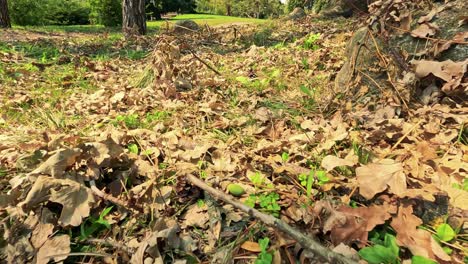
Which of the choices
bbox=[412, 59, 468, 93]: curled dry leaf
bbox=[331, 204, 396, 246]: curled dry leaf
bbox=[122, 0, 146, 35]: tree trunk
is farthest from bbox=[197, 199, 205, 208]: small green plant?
bbox=[122, 0, 146, 35]: tree trunk

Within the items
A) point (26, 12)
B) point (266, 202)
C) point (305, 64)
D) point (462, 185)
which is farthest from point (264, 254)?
point (26, 12)

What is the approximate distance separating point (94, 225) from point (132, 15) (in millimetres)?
6799

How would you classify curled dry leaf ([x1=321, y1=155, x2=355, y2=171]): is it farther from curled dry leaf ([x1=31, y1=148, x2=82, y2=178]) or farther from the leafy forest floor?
curled dry leaf ([x1=31, y1=148, x2=82, y2=178])

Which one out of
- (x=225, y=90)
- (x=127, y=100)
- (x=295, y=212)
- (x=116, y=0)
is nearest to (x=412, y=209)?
(x=295, y=212)

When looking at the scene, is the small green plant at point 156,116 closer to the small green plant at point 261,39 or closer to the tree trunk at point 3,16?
the small green plant at point 261,39

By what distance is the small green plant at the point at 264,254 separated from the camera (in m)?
1.15

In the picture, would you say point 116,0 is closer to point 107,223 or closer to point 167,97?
point 167,97

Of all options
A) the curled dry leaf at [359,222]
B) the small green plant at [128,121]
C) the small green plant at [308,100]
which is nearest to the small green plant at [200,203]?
the curled dry leaf at [359,222]

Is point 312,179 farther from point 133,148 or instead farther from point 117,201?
point 133,148

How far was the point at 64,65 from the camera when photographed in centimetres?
444

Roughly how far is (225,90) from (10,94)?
2.03 meters

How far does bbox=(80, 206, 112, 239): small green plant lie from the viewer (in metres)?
1.34

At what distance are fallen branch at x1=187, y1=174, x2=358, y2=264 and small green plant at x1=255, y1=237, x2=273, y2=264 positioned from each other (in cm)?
6

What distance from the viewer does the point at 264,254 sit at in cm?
117
